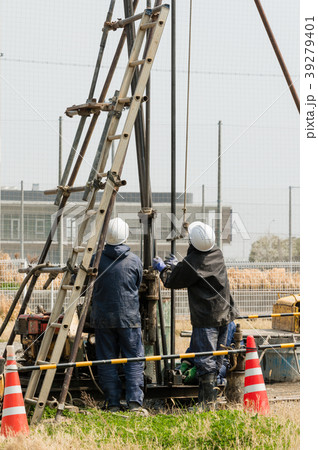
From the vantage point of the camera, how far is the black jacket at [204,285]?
7559mm

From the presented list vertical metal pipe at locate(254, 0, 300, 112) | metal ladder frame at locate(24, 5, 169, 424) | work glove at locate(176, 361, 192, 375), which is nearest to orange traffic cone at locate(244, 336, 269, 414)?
work glove at locate(176, 361, 192, 375)

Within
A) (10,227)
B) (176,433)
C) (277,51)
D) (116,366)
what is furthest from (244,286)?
(176,433)

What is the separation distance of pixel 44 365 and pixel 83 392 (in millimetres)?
1297

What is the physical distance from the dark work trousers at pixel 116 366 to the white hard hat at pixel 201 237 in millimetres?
1056

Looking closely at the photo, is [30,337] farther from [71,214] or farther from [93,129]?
[71,214]

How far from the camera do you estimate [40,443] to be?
5.61 m

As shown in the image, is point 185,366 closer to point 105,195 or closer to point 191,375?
point 191,375

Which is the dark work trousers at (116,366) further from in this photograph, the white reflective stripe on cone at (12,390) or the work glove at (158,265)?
the white reflective stripe on cone at (12,390)

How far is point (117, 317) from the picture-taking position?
7.33 metres

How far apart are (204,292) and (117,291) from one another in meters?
0.92

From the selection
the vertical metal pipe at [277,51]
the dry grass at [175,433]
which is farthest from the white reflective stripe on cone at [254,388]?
the vertical metal pipe at [277,51]

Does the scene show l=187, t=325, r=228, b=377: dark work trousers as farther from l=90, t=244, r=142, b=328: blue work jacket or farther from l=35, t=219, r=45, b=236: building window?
l=35, t=219, r=45, b=236: building window

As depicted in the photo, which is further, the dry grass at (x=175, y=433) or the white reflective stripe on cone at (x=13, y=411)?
the white reflective stripe on cone at (x=13, y=411)

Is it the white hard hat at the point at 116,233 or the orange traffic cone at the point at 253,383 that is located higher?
the white hard hat at the point at 116,233
